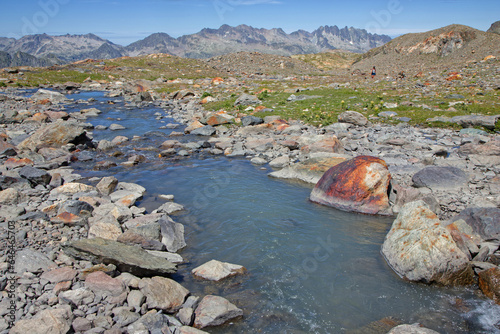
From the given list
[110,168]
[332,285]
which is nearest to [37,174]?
[110,168]

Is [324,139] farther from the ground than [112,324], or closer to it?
farther from the ground

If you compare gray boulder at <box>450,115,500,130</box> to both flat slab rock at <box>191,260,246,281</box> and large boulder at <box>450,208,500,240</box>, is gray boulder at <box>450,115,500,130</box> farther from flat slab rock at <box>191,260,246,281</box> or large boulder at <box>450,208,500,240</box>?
flat slab rock at <box>191,260,246,281</box>

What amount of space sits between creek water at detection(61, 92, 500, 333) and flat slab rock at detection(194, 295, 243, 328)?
0.20 meters

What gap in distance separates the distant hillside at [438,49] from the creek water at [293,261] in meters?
52.4

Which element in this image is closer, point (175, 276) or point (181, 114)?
point (175, 276)

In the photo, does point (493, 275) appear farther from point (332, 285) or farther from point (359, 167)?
point (359, 167)

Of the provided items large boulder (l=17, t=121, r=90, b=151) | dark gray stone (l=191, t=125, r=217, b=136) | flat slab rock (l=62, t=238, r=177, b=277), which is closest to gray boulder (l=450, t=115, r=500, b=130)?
dark gray stone (l=191, t=125, r=217, b=136)

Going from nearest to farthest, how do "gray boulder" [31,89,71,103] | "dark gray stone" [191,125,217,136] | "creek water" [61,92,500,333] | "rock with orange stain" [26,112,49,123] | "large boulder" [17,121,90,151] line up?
"creek water" [61,92,500,333], "large boulder" [17,121,90,151], "dark gray stone" [191,125,217,136], "rock with orange stain" [26,112,49,123], "gray boulder" [31,89,71,103]

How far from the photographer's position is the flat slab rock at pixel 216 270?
870 centimetres

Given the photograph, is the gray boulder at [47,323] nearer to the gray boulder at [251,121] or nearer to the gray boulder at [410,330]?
the gray boulder at [410,330]

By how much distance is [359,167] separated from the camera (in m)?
12.9

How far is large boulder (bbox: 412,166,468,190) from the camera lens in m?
13.4

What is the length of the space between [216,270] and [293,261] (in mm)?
2373

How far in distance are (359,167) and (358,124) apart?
12.5 metres
